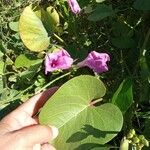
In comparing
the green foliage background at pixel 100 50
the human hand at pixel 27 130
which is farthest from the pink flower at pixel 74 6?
the human hand at pixel 27 130

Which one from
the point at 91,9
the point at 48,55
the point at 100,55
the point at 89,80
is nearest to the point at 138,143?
the point at 89,80

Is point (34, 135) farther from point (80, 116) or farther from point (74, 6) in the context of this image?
point (74, 6)

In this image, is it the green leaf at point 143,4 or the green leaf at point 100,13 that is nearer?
the green leaf at point 143,4

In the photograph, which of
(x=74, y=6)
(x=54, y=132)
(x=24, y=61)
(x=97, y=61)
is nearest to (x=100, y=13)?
(x=74, y=6)

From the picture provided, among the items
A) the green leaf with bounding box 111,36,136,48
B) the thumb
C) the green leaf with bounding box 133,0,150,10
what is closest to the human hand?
the thumb

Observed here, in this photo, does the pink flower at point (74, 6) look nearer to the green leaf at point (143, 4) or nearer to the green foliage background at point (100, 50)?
the green foliage background at point (100, 50)
